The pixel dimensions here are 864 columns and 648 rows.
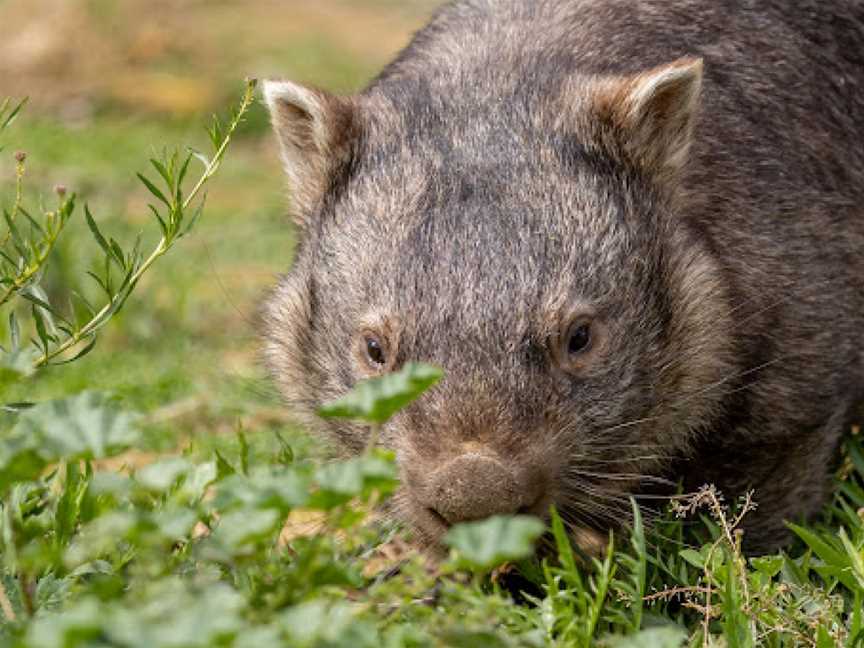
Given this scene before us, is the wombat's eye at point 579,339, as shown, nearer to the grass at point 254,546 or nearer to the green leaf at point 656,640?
the grass at point 254,546

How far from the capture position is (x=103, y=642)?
217 cm

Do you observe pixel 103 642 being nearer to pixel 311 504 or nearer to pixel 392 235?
pixel 311 504

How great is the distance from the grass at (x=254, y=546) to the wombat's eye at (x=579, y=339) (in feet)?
1.55

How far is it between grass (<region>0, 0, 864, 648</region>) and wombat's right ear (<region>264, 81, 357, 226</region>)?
617mm

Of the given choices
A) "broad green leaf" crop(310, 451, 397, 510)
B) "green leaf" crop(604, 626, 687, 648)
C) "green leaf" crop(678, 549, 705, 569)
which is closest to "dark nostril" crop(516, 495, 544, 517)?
"green leaf" crop(678, 549, 705, 569)

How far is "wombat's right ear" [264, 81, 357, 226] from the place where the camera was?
4.39 metres

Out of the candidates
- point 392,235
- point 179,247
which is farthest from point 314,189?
point 179,247

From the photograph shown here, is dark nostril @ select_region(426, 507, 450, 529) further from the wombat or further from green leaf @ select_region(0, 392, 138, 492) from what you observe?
green leaf @ select_region(0, 392, 138, 492)

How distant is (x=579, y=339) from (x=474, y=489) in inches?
25.5

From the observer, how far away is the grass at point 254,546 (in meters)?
2.39

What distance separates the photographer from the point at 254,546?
264 cm

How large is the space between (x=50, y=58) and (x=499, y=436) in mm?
10358

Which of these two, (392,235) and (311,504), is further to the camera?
(392,235)

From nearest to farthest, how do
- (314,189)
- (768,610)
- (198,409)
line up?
(768,610), (314,189), (198,409)
